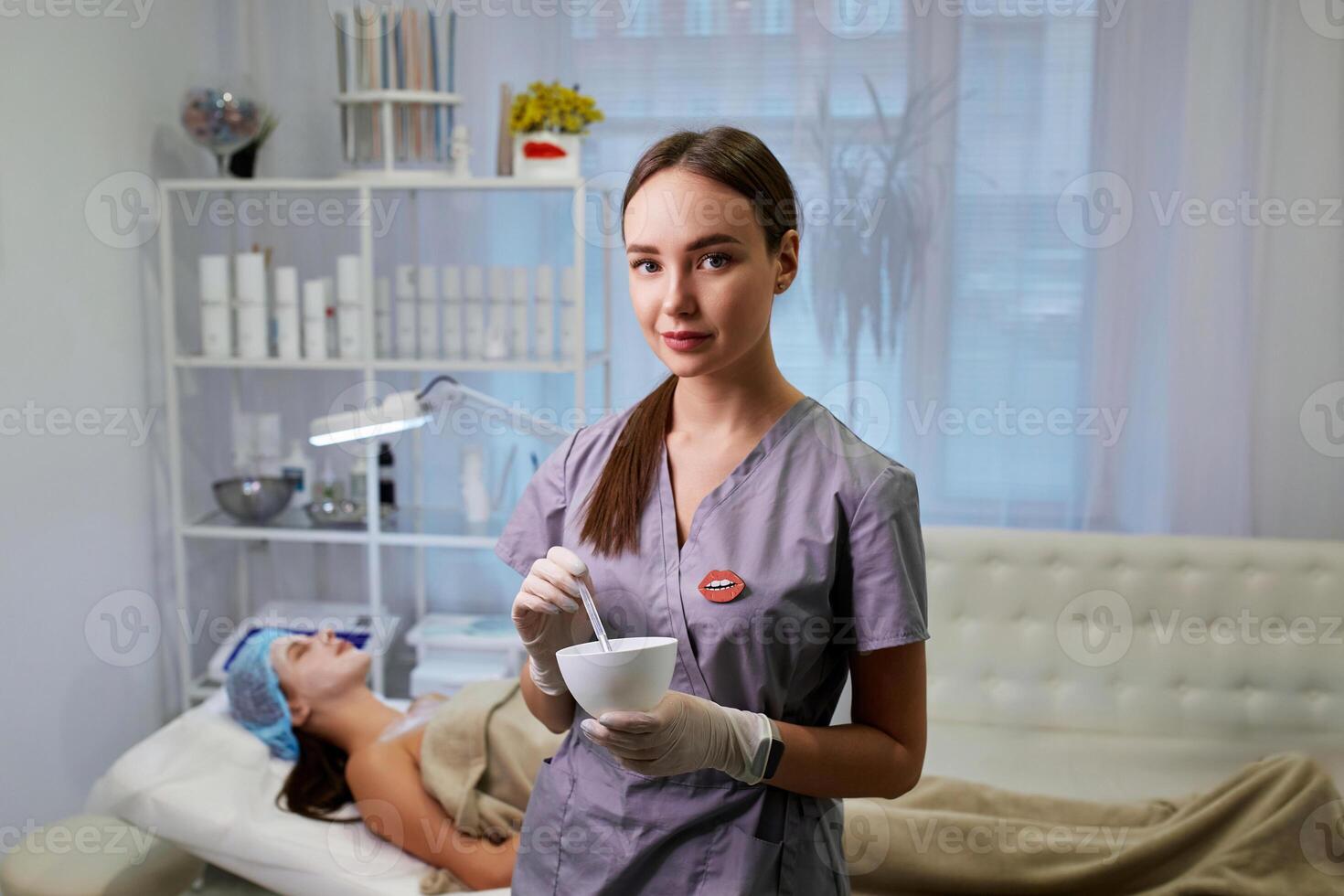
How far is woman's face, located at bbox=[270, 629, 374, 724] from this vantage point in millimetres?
2176

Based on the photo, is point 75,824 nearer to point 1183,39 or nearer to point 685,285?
point 685,285

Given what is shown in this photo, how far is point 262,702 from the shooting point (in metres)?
2.19

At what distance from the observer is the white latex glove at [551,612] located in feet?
3.39

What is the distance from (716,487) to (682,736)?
0.86 ft

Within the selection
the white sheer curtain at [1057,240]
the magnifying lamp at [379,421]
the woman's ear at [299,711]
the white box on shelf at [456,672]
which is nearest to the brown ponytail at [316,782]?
the woman's ear at [299,711]

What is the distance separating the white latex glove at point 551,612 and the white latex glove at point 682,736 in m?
0.13

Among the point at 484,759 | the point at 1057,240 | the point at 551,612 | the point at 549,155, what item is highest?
the point at 549,155

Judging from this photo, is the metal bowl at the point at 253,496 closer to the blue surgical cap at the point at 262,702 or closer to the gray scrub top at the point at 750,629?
the blue surgical cap at the point at 262,702

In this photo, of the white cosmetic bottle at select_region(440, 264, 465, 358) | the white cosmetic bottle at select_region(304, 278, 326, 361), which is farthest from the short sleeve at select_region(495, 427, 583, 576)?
the white cosmetic bottle at select_region(304, 278, 326, 361)

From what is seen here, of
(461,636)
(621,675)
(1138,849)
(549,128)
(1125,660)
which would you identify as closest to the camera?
(621,675)

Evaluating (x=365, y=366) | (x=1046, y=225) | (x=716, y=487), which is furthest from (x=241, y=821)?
(x=1046, y=225)

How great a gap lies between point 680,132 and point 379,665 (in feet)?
7.12

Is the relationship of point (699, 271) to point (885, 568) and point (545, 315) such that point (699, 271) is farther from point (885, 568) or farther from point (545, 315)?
point (545, 315)

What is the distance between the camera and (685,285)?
102cm
